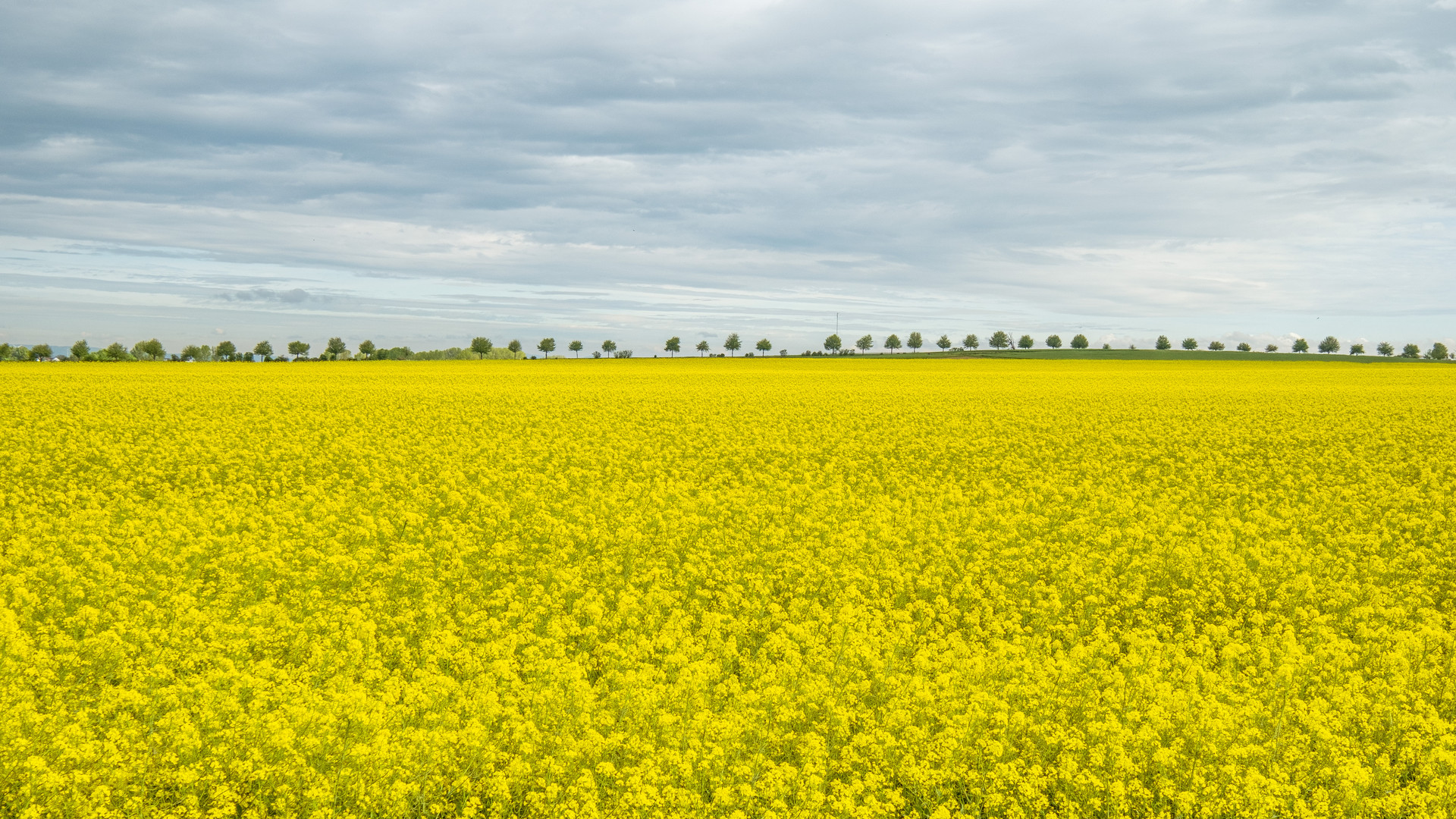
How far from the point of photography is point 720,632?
9.60 metres

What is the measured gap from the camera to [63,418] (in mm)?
27375

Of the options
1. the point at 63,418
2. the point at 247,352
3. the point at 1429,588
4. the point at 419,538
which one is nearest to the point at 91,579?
the point at 419,538

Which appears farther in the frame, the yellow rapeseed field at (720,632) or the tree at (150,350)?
the tree at (150,350)

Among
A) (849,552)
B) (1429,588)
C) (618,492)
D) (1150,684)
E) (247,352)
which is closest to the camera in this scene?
(1150,684)

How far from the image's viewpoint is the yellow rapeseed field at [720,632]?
6.55m

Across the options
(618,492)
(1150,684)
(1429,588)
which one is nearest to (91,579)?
(618,492)

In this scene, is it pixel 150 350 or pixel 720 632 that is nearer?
pixel 720 632

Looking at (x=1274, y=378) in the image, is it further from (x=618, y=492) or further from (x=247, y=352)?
(x=247, y=352)

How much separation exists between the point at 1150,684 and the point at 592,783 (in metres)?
5.30

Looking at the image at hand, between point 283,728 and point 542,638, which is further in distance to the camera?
point 542,638

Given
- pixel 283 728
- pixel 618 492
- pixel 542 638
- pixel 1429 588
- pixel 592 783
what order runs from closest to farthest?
1. pixel 592 783
2. pixel 283 728
3. pixel 542 638
4. pixel 1429 588
5. pixel 618 492

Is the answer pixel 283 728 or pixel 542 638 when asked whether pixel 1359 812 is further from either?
pixel 283 728

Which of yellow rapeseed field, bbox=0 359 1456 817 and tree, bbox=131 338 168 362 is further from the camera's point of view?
tree, bbox=131 338 168 362

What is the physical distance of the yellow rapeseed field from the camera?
6.55 meters
